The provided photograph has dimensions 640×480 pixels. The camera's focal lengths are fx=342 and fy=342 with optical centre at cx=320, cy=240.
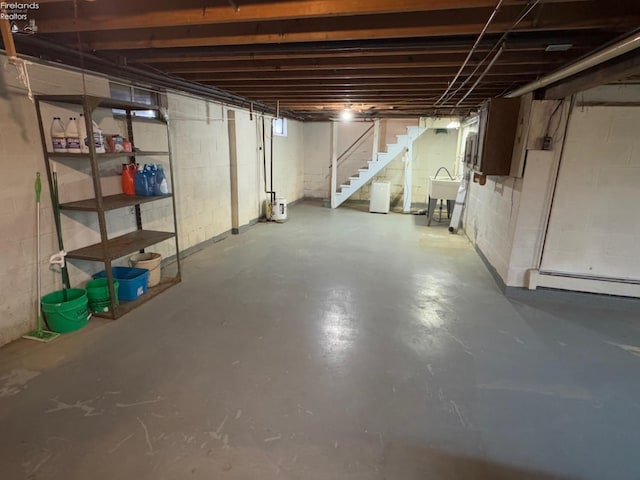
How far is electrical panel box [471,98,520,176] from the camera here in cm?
362

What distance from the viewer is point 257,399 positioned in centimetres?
202

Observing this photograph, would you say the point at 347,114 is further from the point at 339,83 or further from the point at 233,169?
the point at 339,83

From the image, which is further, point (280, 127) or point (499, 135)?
point (280, 127)

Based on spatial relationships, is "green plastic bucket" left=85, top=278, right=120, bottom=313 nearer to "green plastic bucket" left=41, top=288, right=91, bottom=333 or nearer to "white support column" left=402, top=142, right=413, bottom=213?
"green plastic bucket" left=41, top=288, right=91, bottom=333

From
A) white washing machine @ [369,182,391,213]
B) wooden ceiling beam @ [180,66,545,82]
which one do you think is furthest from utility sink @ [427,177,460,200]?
wooden ceiling beam @ [180,66,545,82]

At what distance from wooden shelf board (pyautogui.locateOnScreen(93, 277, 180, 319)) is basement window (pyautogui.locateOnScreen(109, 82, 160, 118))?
1.75 metres

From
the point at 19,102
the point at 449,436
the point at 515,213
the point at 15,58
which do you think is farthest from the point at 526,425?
the point at 19,102

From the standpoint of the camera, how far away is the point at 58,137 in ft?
8.42

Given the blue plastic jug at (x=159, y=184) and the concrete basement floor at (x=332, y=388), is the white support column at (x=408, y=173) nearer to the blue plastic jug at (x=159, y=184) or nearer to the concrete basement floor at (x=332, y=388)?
the concrete basement floor at (x=332, y=388)

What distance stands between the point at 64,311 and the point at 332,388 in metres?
2.12

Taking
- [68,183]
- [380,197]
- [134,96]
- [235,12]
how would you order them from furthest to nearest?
[380,197]
[134,96]
[68,183]
[235,12]

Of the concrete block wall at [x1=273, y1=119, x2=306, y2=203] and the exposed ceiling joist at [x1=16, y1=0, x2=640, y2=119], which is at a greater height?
the exposed ceiling joist at [x1=16, y1=0, x2=640, y2=119]

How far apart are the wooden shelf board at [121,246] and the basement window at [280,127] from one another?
4602mm

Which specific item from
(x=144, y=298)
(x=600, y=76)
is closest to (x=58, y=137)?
(x=144, y=298)
